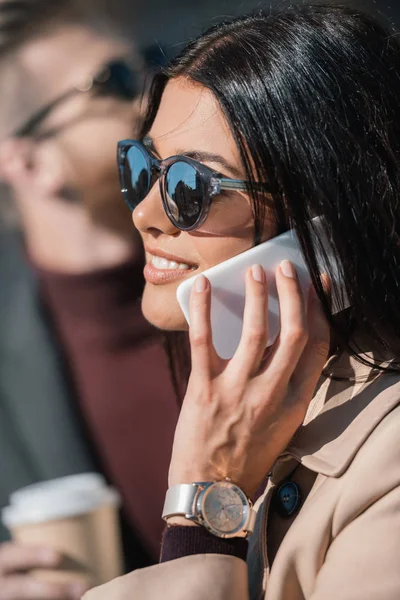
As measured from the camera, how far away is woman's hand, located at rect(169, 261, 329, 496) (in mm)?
1489

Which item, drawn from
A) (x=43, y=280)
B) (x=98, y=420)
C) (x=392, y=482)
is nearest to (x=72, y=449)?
(x=98, y=420)

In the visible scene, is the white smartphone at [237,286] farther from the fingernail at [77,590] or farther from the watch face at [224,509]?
the fingernail at [77,590]

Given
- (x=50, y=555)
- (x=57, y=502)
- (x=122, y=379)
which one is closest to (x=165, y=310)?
(x=57, y=502)

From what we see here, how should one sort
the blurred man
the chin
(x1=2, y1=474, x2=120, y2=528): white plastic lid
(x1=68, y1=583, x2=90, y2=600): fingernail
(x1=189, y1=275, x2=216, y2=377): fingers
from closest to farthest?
(x1=189, y1=275, x2=216, y2=377): fingers, the chin, (x1=2, y1=474, x2=120, y2=528): white plastic lid, (x1=68, y1=583, x2=90, y2=600): fingernail, the blurred man

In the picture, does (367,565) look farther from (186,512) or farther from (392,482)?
(186,512)

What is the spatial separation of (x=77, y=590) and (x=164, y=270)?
1448 mm

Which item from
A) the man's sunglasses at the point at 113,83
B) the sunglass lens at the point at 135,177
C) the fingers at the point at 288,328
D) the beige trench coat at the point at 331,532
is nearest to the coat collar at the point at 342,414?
the beige trench coat at the point at 331,532

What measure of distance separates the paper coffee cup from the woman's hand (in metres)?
1.05

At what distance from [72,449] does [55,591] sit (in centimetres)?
75

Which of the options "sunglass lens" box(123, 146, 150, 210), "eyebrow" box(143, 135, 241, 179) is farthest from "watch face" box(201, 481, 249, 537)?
"sunglass lens" box(123, 146, 150, 210)

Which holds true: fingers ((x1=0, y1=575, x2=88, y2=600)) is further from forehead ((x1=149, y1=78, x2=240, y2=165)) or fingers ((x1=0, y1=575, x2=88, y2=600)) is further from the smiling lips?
forehead ((x1=149, y1=78, x2=240, y2=165))

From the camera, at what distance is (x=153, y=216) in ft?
5.87

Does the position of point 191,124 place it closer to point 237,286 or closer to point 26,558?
point 237,286

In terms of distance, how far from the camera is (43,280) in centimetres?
339
